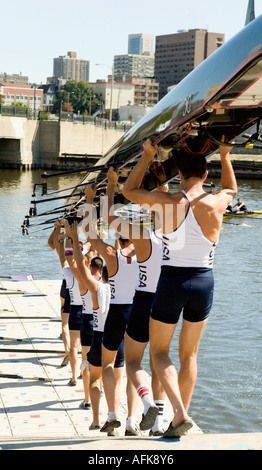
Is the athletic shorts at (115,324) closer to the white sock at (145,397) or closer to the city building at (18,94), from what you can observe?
the white sock at (145,397)

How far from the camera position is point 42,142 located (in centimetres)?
6488

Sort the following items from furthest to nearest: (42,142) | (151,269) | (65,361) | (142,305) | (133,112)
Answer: (133,112) → (42,142) → (65,361) → (151,269) → (142,305)

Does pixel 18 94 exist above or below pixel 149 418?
above

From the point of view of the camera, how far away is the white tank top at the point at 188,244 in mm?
4477

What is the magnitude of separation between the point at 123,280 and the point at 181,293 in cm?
182

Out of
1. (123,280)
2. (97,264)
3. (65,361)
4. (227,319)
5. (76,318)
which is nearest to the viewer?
(123,280)

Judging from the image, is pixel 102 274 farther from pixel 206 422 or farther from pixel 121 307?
pixel 206 422

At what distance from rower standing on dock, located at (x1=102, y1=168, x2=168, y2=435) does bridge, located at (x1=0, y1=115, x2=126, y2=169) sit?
5609cm

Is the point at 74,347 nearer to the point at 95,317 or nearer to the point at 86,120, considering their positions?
the point at 95,317

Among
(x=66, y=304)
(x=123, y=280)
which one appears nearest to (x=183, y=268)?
(x=123, y=280)

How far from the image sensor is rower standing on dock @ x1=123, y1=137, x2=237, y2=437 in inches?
176

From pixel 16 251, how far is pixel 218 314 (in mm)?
11758

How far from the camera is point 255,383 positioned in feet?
36.2
